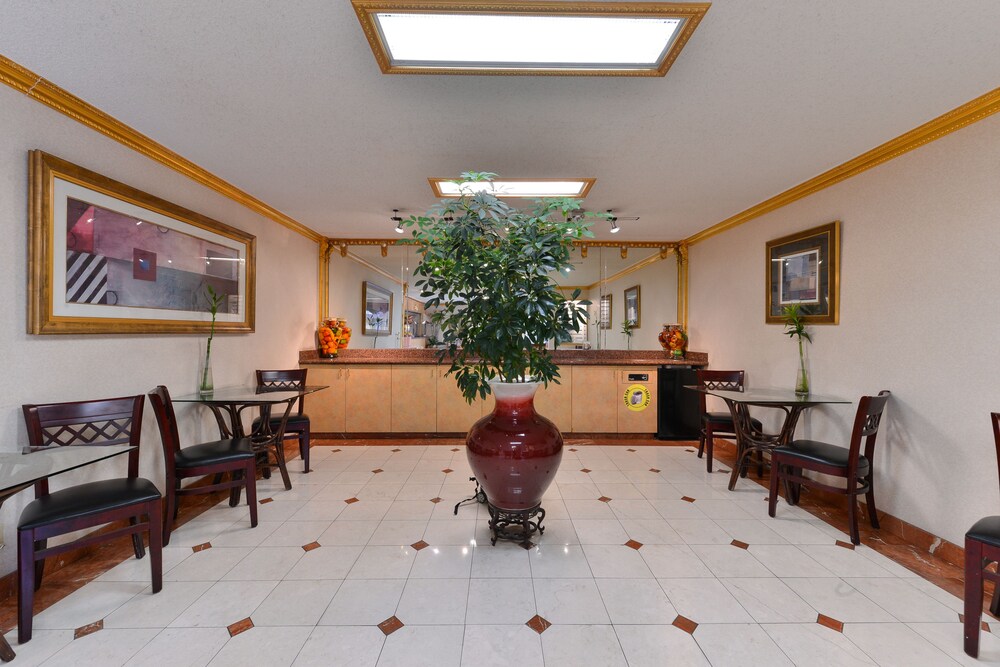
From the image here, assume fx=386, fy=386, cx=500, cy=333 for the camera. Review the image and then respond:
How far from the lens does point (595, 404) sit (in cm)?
491

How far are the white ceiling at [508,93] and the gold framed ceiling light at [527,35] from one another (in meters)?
0.13

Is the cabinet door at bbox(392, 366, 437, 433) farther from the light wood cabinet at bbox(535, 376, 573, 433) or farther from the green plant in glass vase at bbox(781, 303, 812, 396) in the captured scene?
the green plant in glass vase at bbox(781, 303, 812, 396)

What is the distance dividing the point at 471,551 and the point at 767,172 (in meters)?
3.56

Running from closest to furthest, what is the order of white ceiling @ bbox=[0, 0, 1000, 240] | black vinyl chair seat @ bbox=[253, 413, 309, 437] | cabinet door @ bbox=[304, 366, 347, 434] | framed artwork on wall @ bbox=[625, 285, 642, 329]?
1. white ceiling @ bbox=[0, 0, 1000, 240]
2. black vinyl chair seat @ bbox=[253, 413, 309, 437]
3. cabinet door @ bbox=[304, 366, 347, 434]
4. framed artwork on wall @ bbox=[625, 285, 642, 329]

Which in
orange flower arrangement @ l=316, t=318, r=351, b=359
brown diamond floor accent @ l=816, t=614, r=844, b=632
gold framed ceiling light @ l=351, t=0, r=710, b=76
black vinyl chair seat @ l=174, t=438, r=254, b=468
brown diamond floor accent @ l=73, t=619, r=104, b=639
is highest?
gold framed ceiling light @ l=351, t=0, r=710, b=76

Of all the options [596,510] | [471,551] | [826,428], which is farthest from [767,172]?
[471,551]

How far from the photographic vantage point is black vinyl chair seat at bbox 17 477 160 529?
1718mm

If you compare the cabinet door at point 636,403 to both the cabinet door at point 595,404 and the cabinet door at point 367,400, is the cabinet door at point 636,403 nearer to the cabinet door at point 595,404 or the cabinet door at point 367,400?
the cabinet door at point 595,404

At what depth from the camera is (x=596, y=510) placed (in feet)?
9.53

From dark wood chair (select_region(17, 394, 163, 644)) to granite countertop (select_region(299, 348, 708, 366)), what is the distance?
2578 mm

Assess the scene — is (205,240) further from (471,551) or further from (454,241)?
(471,551)

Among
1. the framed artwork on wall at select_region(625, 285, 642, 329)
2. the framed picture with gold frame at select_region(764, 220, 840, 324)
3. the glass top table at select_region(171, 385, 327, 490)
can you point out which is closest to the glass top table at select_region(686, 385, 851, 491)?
the framed picture with gold frame at select_region(764, 220, 840, 324)

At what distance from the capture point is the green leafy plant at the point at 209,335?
3.12 meters

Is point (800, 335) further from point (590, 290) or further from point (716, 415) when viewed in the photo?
point (590, 290)
